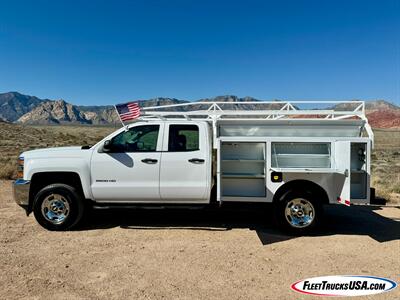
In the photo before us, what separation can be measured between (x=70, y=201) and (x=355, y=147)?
4920 mm

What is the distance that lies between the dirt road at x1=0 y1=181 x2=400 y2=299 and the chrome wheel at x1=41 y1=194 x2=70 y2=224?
0.89 ft

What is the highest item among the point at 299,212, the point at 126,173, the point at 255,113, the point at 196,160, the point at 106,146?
the point at 255,113

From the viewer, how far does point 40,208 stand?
19.7 ft

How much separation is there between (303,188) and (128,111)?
3.31m

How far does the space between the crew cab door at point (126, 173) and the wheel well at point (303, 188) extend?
6.90ft

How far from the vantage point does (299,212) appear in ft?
19.2

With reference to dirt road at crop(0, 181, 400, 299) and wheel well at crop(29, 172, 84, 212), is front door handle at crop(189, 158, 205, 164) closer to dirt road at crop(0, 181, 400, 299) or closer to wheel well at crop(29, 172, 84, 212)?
dirt road at crop(0, 181, 400, 299)

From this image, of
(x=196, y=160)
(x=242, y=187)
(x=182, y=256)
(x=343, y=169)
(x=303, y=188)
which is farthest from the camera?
(x=242, y=187)

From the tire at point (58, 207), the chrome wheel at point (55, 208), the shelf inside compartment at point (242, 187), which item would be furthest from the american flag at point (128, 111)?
the shelf inside compartment at point (242, 187)

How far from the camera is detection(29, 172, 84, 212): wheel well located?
609 centimetres

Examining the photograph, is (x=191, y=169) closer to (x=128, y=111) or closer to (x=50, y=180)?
(x=128, y=111)

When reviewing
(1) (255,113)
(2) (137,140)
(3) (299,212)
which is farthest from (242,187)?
(2) (137,140)

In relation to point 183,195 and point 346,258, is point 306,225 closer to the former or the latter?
point 346,258

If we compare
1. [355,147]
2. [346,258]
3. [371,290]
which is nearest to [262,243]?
[346,258]
